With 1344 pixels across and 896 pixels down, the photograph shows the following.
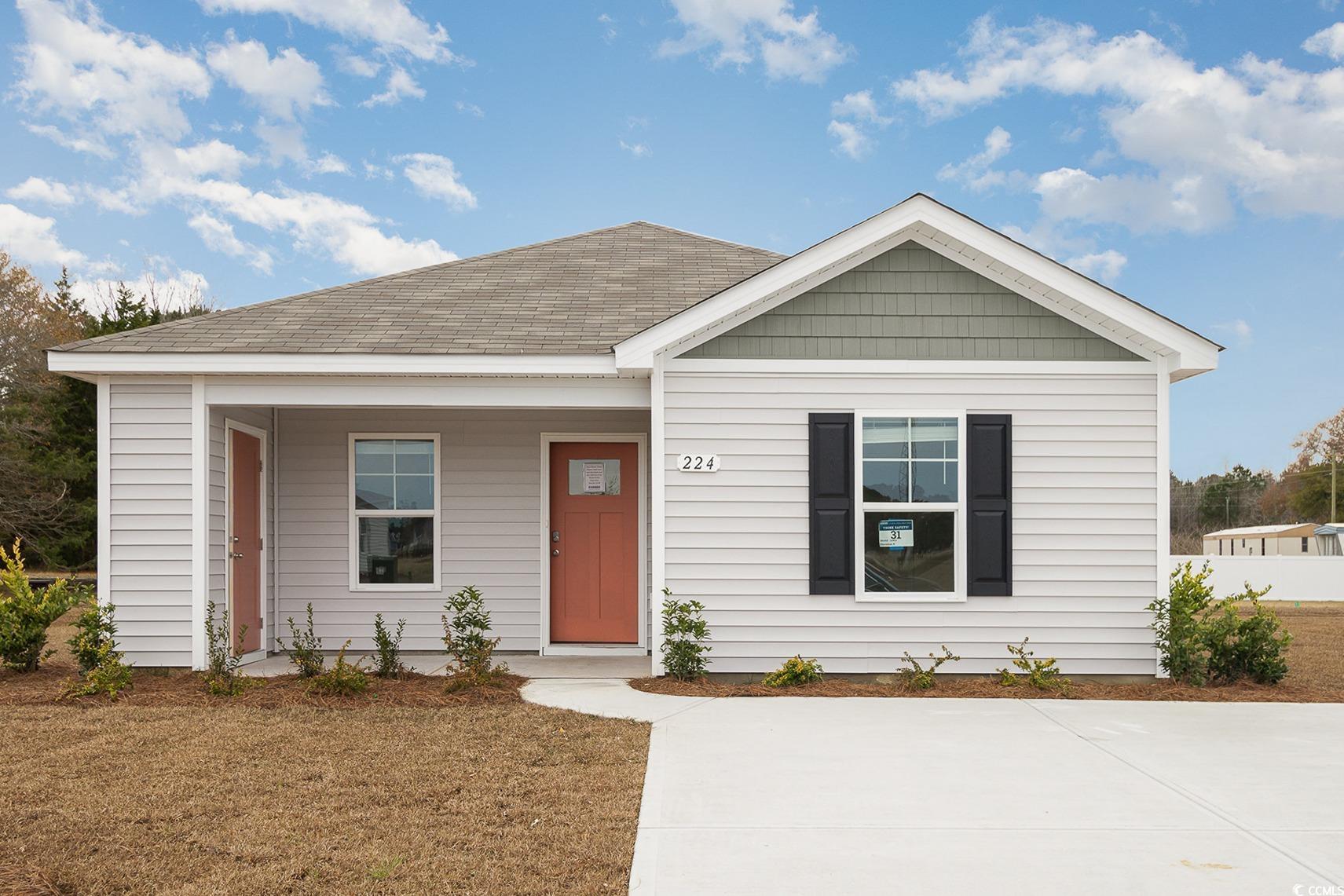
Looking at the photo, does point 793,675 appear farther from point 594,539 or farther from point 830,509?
point 594,539

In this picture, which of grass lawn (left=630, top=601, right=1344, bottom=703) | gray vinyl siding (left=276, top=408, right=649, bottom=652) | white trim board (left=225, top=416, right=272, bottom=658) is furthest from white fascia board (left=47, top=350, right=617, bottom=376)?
grass lawn (left=630, top=601, right=1344, bottom=703)

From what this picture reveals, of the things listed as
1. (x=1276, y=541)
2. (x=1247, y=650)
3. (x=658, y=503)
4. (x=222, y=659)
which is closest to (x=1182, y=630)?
(x=1247, y=650)

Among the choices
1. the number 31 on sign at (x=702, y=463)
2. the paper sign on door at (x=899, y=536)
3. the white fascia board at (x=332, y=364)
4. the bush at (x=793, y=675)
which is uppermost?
the white fascia board at (x=332, y=364)

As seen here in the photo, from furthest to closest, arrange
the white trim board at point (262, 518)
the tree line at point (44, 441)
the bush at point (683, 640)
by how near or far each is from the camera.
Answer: the tree line at point (44, 441) < the white trim board at point (262, 518) < the bush at point (683, 640)

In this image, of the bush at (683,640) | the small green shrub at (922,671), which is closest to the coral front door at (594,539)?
the bush at (683,640)

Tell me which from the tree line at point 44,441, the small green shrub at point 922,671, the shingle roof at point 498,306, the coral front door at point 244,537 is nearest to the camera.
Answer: the small green shrub at point 922,671

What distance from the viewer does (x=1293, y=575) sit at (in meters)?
22.5

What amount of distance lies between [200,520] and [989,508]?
6.50 meters

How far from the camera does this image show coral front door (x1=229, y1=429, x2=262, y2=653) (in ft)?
28.4

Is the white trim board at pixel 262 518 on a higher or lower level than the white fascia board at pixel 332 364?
lower

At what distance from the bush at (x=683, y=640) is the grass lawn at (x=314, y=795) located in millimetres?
1357

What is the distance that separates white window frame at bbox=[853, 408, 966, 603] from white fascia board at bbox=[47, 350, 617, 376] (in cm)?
219

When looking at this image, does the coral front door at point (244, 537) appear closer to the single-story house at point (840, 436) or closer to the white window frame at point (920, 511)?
the single-story house at point (840, 436)

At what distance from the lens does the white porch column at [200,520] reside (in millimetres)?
8156
